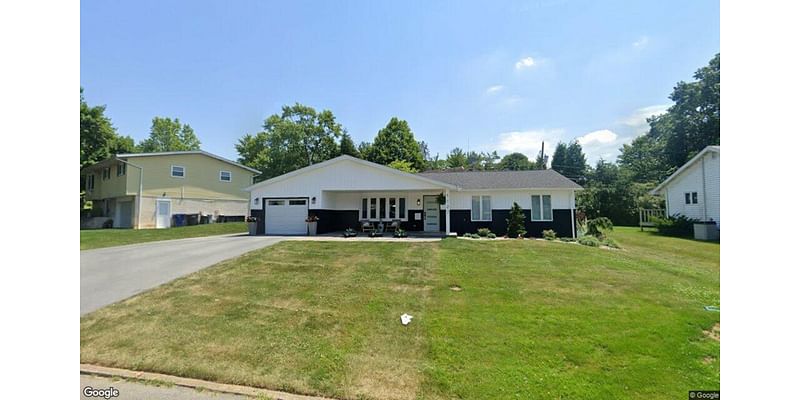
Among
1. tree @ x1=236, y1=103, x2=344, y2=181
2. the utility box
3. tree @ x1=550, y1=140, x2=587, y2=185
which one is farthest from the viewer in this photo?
tree @ x1=550, y1=140, x2=587, y2=185

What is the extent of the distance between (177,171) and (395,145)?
19.4m

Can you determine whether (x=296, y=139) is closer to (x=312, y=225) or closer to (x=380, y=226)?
(x=312, y=225)

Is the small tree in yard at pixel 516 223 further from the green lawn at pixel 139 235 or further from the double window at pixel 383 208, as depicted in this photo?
the green lawn at pixel 139 235

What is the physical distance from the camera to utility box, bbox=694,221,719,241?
690 cm

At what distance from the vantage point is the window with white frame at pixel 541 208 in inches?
538

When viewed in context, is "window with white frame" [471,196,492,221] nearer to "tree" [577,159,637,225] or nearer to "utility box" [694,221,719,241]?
"utility box" [694,221,719,241]

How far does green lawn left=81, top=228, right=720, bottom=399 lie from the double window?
866cm

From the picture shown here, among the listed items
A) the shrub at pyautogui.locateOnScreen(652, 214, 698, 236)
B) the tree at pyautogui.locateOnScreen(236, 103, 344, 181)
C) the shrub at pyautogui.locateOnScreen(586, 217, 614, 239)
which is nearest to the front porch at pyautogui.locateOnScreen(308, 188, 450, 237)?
the shrub at pyautogui.locateOnScreen(586, 217, 614, 239)

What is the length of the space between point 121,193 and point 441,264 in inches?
862

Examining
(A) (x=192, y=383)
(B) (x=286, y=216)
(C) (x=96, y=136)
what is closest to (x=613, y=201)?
(B) (x=286, y=216)

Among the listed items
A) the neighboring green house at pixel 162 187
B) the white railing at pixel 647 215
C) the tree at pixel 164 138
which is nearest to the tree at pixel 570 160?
the white railing at pixel 647 215

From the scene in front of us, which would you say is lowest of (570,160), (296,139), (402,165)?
(402,165)

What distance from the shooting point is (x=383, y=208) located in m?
16.0
